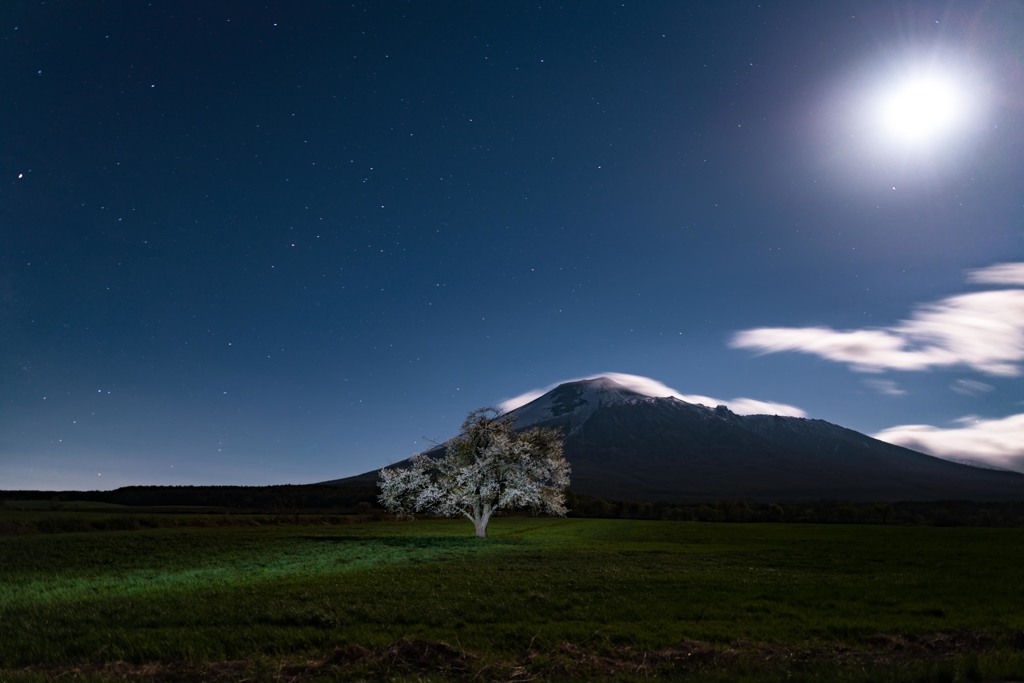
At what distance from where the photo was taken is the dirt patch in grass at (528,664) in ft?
44.5

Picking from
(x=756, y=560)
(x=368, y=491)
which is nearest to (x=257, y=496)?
(x=368, y=491)

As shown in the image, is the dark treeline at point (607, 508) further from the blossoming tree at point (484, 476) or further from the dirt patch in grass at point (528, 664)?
the dirt patch in grass at point (528, 664)

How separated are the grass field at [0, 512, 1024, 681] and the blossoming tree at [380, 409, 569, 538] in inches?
974

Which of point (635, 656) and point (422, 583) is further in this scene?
point (422, 583)

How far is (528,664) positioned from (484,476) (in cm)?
4973

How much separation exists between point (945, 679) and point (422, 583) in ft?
66.1

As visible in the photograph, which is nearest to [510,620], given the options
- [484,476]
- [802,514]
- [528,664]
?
[528,664]

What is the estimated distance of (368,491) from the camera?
185125mm

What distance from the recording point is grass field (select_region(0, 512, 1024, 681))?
46.6 ft

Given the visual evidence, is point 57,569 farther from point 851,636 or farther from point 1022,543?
point 1022,543

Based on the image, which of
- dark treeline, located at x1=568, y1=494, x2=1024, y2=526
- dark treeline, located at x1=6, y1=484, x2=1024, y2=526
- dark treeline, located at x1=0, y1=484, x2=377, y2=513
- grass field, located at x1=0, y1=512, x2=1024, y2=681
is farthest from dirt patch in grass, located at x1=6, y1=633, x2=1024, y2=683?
dark treeline, located at x1=0, y1=484, x2=377, y2=513

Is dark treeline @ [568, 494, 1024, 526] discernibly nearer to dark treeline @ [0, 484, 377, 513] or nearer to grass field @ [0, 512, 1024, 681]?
dark treeline @ [0, 484, 377, 513]

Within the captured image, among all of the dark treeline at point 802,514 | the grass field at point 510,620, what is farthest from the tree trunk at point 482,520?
the dark treeline at point 802,514

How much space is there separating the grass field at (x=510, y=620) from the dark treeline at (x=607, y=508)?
295 feet
